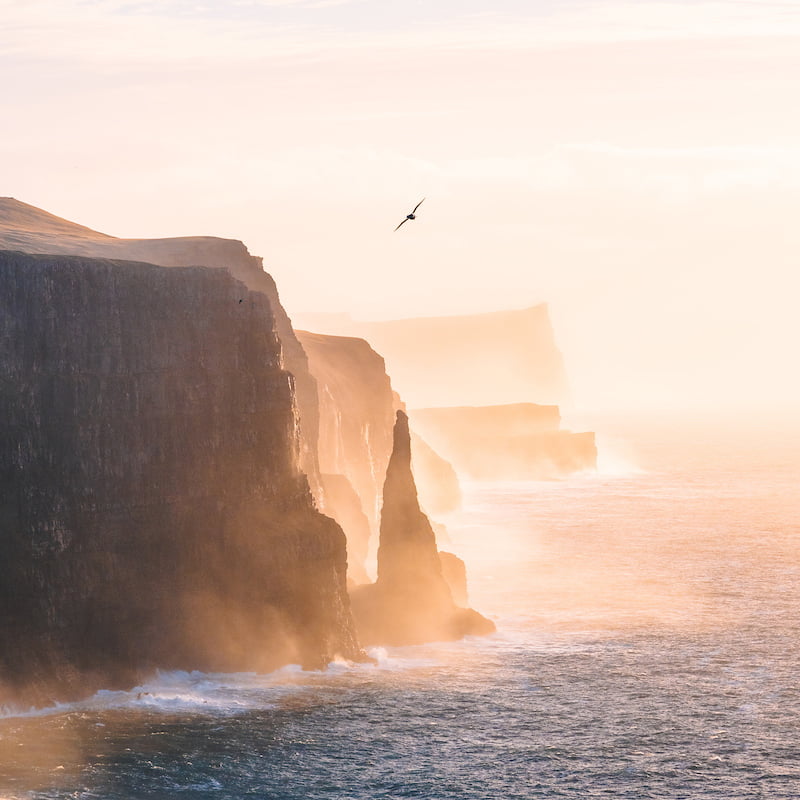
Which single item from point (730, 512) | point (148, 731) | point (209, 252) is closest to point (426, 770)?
point (148, 731)

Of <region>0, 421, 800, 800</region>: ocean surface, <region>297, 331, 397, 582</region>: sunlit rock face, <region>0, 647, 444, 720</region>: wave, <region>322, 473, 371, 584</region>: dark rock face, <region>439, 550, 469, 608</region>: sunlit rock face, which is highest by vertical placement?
<region>297, 331, 397, 582</region>: sunlit rock face

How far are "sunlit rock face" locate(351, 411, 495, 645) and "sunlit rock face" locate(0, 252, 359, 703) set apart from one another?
21.8 feet

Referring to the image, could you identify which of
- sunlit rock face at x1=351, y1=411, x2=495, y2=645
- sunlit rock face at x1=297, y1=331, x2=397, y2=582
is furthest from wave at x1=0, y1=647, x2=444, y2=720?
sunlit rock face at x1=297, y1=331, x2=397, y2=582

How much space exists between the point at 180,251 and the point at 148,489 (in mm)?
27154

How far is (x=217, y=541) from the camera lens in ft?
295

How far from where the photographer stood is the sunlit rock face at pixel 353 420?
13075 centimetres

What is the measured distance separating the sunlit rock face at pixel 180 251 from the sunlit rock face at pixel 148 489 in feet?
28.6

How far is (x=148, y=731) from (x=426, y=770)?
15.8m

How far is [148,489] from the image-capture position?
286 feet

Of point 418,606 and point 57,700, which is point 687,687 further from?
point 57,700

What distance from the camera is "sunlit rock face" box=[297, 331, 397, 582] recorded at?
130750mm

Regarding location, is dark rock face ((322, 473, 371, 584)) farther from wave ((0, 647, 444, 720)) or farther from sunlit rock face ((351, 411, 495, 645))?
wave ((0, 647, 444, 720))

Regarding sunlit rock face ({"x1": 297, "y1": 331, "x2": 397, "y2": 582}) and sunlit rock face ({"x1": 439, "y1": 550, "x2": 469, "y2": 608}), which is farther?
sunlit rock face ({"x1": 297, "y1": 331, "x2": 397, "y2": 582})

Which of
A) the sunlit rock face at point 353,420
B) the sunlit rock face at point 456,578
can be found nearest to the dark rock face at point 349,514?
the sunlit rock face at point 353,420
